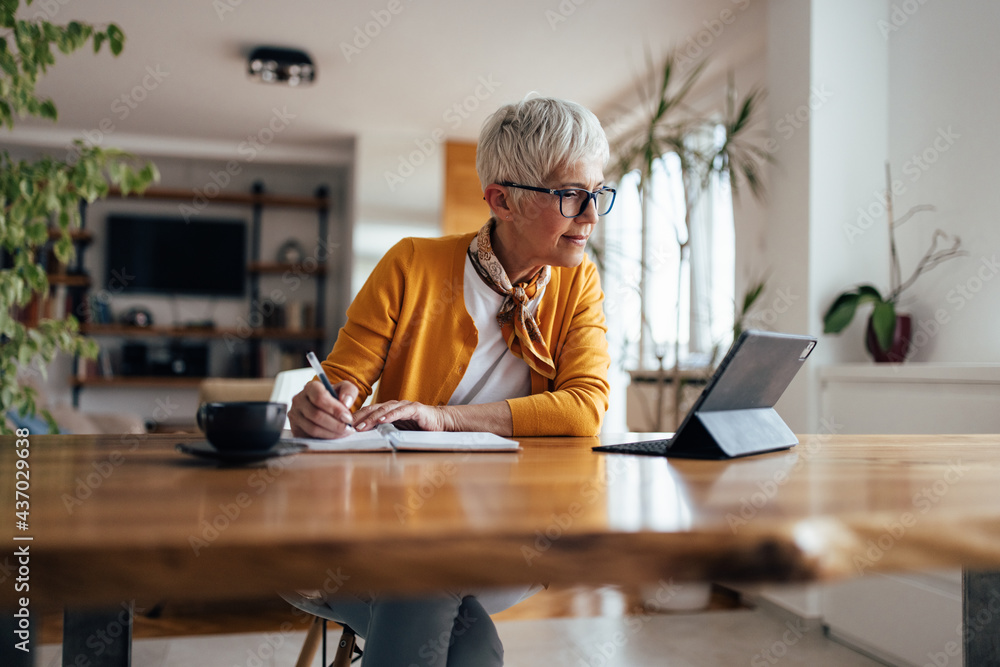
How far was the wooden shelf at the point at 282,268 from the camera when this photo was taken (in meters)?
6.88

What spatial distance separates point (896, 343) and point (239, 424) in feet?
8.94

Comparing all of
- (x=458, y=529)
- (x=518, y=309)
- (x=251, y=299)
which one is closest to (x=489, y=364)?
(x=518, y=309)

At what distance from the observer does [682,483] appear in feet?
2.24

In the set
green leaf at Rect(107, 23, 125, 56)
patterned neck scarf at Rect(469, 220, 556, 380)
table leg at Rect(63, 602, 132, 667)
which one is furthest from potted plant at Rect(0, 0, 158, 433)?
table leg at Rect(63, 602, 132, 667)

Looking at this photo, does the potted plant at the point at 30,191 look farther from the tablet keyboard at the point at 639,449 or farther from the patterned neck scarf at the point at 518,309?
the tablet keyboard at the point at 639,449

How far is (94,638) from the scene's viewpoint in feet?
2.98

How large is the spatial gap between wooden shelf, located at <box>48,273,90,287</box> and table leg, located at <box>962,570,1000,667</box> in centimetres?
698

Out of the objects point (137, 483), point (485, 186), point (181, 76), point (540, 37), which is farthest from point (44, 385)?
point (137, 483)

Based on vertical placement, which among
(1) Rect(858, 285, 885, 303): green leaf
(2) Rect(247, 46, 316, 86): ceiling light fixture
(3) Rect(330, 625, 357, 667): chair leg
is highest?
(2) Rect(247, 46, 316, 86): ceiling light fixture

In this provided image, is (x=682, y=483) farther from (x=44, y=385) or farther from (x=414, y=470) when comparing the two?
(x=44, y=385)

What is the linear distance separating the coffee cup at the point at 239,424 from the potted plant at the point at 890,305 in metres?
2.61

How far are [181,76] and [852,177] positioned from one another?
13.3ft

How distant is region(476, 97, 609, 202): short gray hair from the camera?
1428mm

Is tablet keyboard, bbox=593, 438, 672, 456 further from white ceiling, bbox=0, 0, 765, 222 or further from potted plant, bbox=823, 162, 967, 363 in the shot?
white ceiling, bbox=0, 0, 765, 222
